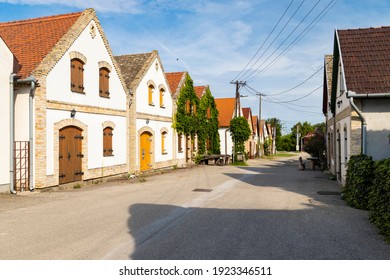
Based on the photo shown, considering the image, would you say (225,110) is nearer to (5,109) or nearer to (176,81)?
(176,81)

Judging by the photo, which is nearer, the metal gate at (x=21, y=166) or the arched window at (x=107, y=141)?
the metal gate at (x=21, y=166)

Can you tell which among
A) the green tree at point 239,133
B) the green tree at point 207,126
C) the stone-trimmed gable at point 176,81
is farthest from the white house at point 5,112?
the green tree at point 239,133

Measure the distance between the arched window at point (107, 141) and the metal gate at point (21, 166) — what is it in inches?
177

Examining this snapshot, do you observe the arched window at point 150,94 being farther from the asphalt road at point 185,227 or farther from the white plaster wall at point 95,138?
the asphalt road at point 185,227

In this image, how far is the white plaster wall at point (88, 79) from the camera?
1336 cm

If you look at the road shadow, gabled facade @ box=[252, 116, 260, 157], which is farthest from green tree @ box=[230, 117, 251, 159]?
the road shadow

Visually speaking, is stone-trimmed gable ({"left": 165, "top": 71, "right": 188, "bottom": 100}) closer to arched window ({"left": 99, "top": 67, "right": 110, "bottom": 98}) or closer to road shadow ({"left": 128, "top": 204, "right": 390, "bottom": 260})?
arched window ({"left": 99, "top": 67, "right": 110, "bottom": 98})

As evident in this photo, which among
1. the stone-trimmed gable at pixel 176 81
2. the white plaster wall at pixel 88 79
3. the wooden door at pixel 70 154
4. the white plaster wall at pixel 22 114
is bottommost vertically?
the wooden door at pixel 70 154

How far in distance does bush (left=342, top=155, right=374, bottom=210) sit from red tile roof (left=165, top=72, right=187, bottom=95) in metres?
17.6

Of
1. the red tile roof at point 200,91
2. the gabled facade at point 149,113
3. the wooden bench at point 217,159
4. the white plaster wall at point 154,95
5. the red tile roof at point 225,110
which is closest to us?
the gabled facade at point 149,113

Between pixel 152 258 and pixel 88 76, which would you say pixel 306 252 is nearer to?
pixel 152 258

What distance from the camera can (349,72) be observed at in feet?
38.2
